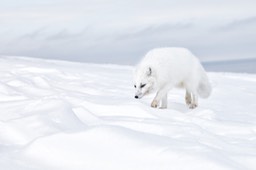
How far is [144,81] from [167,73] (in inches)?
15.1

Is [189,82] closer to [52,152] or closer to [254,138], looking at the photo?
[254,138]

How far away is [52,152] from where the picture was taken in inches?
128

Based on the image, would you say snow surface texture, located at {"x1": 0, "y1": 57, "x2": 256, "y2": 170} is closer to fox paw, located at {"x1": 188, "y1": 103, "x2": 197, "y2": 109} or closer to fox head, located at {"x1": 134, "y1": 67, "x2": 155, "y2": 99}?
fox head, located at {"x1": 134, "y1": 67, "x2": 155, "y2": 99}

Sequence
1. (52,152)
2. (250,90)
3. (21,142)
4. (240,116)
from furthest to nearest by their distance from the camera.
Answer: (250,90), (240,116), (21,142), (52,152)

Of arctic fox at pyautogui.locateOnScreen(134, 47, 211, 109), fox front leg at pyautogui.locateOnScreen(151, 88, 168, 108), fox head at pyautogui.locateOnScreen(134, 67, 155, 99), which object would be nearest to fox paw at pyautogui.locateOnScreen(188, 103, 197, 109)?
arctic fox at pyautogui.locateOnScreen(134, 47, 211, 109)

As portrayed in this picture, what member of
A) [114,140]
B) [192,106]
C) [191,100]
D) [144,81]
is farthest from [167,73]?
[114,140]

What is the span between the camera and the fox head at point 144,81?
703 centimetres

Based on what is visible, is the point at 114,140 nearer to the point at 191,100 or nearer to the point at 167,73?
the point at 167,73

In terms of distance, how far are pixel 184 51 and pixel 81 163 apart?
486 cm

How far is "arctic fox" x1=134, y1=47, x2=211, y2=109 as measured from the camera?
278 inches

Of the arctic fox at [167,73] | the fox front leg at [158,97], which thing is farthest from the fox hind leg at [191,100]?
the fox front leg at [158,97]

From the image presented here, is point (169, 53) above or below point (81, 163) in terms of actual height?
above

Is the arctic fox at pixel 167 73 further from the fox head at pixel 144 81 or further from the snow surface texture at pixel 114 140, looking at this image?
the snow surface texture at pixel 114 140

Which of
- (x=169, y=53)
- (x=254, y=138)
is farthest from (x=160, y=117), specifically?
(x=169, y=53)
